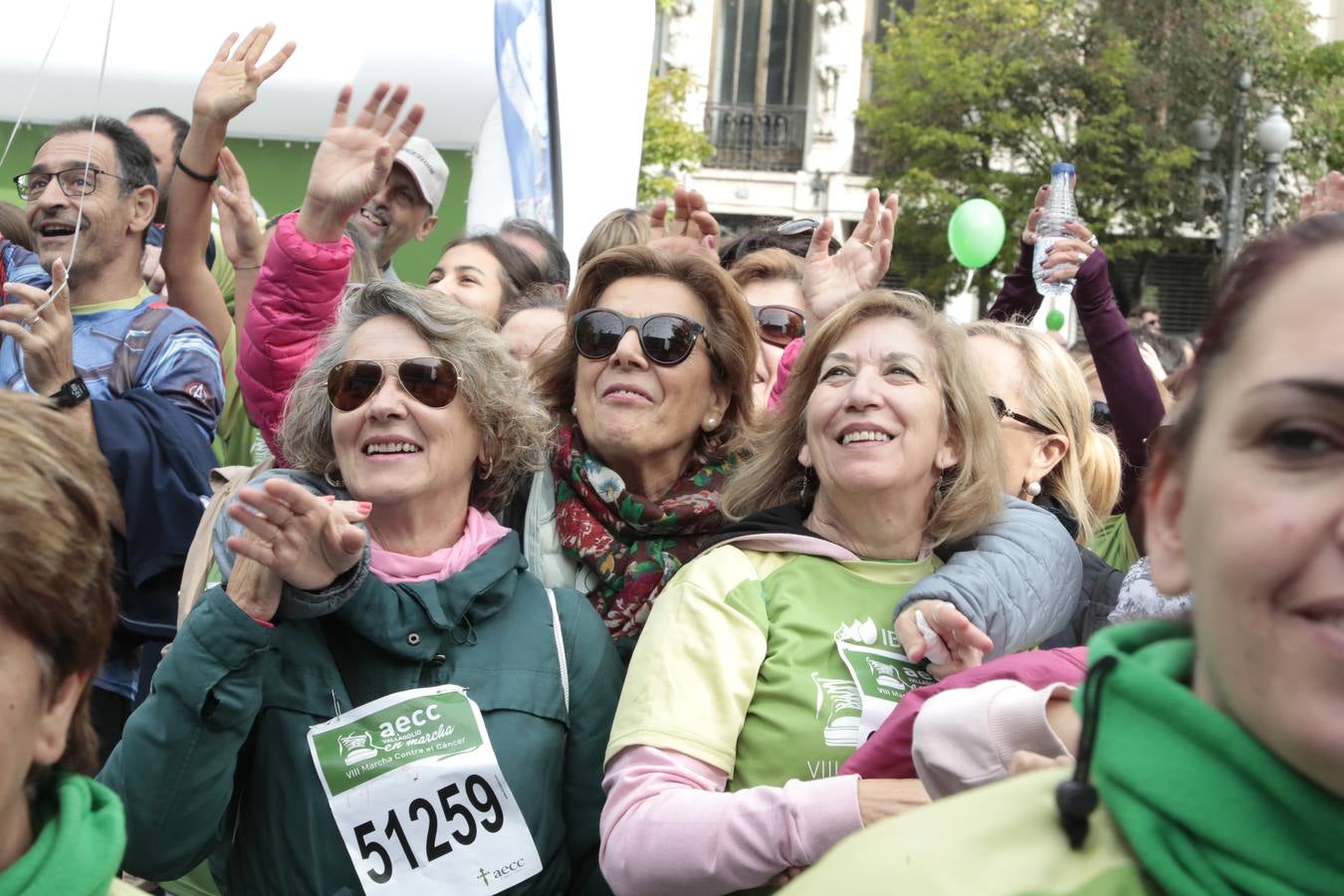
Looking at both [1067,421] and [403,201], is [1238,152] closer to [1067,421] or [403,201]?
[403,201]

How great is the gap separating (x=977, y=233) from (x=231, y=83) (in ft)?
25.9

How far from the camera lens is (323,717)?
8.93 feet

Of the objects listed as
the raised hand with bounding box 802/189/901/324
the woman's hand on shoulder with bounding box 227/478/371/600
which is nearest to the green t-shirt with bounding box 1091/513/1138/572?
the raised hand with bounding box 802/189/901/324

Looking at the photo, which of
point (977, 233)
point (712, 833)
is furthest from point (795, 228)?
point (977, 233)

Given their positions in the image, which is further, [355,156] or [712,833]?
[355,156]

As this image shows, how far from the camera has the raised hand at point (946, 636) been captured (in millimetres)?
2527

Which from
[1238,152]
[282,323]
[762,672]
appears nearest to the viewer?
[762,672]

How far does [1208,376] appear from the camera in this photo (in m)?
1.19

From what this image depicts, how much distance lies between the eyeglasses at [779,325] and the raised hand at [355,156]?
1074 millimetres

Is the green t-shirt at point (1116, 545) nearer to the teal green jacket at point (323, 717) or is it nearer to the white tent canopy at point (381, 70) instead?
the teal green jacket at point (323, 717)

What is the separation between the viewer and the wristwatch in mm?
3568

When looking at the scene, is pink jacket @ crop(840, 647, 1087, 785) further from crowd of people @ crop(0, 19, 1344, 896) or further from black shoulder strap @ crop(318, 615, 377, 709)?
black shoulder strap @ crop(318, 615, 377, 709)

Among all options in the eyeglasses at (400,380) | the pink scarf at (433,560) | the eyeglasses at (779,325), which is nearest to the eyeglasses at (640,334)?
the eyeglasses at (400,380)

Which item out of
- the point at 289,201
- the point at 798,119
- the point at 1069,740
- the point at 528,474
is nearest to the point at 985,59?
the point at 798,119
